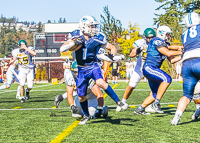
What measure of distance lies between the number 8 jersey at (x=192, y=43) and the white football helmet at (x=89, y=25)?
4.57 feet

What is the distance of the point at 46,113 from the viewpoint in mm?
6973

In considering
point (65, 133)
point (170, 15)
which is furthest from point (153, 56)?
point (170, 15)

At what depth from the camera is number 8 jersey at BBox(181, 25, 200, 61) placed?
513cm

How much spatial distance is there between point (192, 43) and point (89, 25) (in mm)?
1574

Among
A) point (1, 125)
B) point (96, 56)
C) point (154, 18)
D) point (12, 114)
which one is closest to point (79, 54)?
point (96, 56)

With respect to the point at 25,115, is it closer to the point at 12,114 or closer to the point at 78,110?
the point at 12,114

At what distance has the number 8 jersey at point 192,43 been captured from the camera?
513 cm

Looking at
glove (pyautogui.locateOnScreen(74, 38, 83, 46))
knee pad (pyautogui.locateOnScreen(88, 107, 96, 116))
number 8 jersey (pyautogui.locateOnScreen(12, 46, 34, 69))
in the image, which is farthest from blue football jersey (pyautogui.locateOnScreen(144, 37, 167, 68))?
number 8 jersey (pyautogui.locateOnScreen(12, 46, 34, 69))

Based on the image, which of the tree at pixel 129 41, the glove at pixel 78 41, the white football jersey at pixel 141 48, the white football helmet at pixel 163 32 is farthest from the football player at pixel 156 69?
the tree at pixel 129 41

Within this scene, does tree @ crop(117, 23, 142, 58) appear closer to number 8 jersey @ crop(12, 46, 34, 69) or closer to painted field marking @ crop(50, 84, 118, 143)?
number 8 jersey @ crop(12, 46, 34, 69)

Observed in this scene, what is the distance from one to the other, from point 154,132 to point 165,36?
231 cm

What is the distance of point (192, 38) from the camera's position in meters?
5.21

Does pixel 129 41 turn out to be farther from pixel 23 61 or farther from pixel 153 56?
pixel 153 56

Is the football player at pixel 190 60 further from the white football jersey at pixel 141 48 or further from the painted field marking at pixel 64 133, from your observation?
the white football jersey at pixel 141 48
